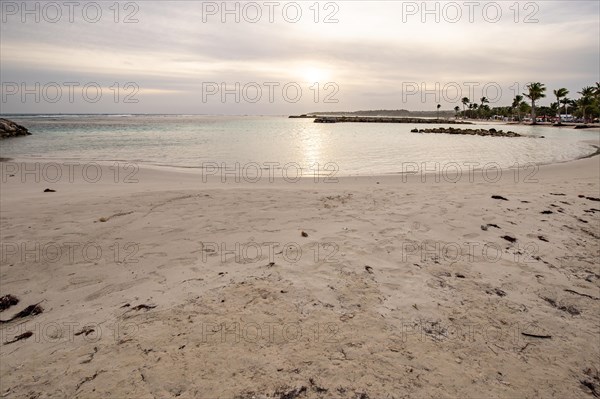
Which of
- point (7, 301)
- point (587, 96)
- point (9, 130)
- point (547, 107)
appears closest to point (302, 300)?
point (7, 301)

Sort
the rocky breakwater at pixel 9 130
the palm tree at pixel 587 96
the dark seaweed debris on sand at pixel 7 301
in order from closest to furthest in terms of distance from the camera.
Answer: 1. the dark seaweed debris on sand at pixel 7 301
2. the rocky breakwater at pixel 9 130
3. the palm tree at pixel 587 96

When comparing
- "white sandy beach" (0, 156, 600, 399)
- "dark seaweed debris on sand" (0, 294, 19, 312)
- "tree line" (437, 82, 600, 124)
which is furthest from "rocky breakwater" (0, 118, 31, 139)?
"tree line" (437, 82, 600, 124)

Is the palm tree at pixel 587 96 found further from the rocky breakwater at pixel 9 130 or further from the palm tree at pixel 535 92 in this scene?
the rocky breakwater at pixel 9 130

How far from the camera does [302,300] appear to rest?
4.03m

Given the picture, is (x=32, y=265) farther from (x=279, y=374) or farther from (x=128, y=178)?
(x=128, y=178)

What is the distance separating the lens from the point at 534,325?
3.66 m

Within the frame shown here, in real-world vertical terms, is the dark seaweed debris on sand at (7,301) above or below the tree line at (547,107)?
below

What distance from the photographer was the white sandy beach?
9.50 ft

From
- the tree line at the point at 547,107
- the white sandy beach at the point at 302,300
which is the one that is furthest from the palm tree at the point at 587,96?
the white sandy beach at the point at 302,300

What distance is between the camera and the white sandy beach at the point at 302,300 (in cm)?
289

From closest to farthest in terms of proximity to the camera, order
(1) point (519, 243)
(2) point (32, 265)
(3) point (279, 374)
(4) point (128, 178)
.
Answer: (3) point (279, 374) < (2) point (32, 265) < (1) point (519, 243) < (4) point (128, 178)

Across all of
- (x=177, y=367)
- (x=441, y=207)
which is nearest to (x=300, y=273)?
(x=177, y=367)

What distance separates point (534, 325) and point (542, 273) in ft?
4.85

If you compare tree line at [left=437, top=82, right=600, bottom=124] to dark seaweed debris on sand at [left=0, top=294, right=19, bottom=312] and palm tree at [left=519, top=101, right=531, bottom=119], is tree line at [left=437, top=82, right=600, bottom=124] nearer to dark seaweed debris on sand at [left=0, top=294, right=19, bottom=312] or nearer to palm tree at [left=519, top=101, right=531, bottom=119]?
palm tree at [left=519, top=101, right=531, bottom=119]
